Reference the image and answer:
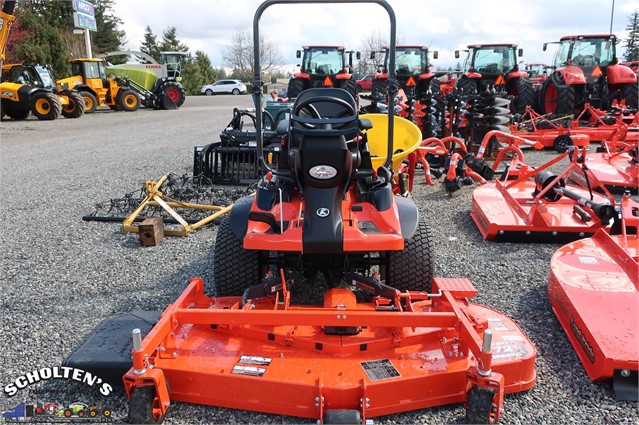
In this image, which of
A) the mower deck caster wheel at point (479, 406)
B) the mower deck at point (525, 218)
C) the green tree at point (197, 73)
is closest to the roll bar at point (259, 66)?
the mower deck caster wheel at point (479, 406)

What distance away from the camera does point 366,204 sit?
3.32 m

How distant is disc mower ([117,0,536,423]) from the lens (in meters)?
2.35

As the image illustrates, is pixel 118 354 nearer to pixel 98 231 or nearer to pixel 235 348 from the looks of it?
pixel 235 348

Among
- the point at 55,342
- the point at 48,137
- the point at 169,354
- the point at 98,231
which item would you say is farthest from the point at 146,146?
the point at 169,354

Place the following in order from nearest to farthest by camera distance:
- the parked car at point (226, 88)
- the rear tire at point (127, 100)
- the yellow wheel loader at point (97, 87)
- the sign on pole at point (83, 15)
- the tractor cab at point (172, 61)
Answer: the yellow wheel loader at point (97, 87), the rear tire at point (127, 100), the sign on pole at point (83, 15), the tractor cab at point (172, 61), the parked car at point (226, 88)

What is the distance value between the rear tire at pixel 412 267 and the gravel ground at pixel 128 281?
640 mm

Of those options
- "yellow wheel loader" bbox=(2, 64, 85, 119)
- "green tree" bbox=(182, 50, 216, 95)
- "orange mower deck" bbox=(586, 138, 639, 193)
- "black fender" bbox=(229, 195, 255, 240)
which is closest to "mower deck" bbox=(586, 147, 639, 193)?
"orange mower deck" bbox=(586, 138, 639, 193)

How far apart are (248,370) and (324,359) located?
38cm

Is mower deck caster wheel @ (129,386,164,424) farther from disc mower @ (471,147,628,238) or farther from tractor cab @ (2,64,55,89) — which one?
tractor cab @ (2,64,55,89)

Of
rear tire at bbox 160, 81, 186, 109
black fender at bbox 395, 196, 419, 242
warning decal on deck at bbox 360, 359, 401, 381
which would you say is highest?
rear tire at bbox 160, 81, 186, 109

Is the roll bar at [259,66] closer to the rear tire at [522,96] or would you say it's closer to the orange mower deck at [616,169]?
the orange mower deck at [616,169]

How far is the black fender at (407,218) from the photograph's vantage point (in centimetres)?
312

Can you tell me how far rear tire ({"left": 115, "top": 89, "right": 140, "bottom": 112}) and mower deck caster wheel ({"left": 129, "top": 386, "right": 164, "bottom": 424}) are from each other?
2071 centimetres

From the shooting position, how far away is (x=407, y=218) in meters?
3.24
